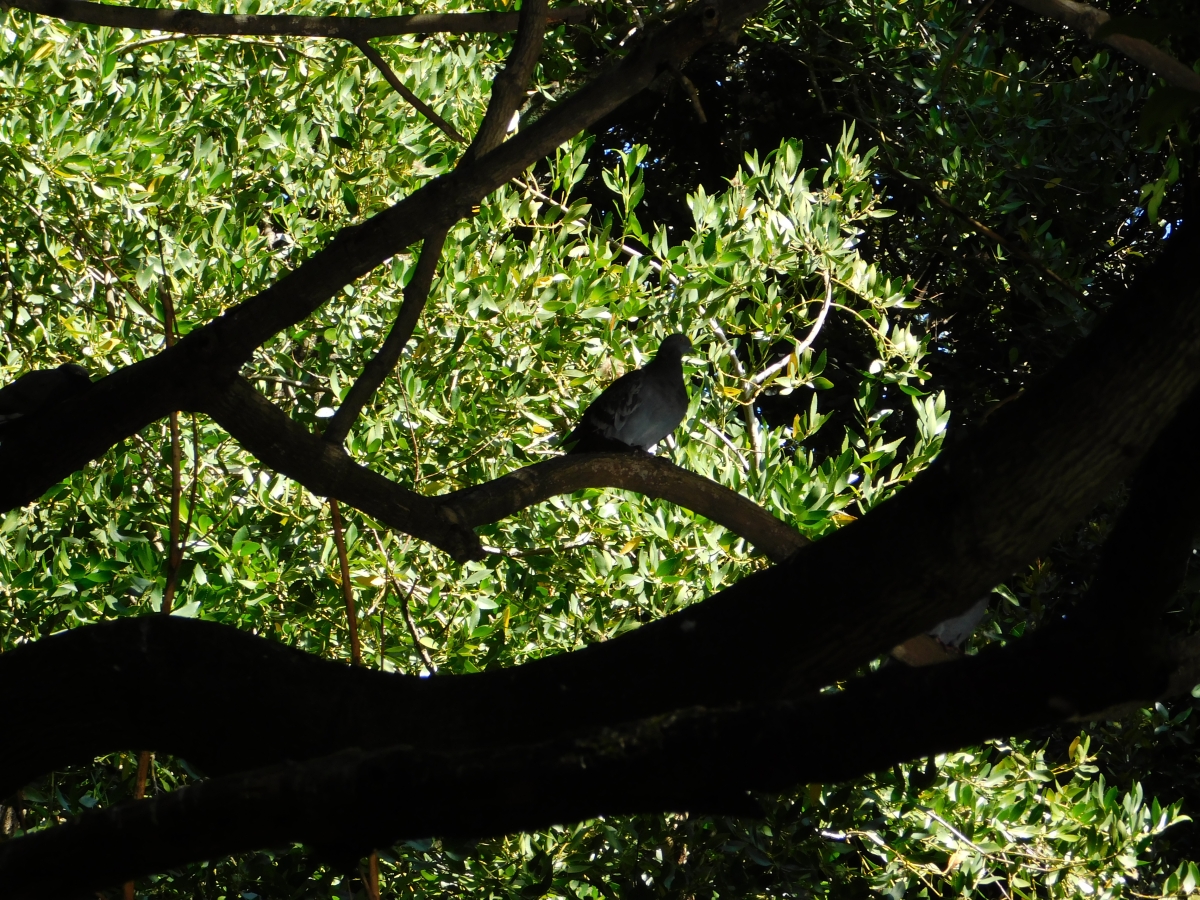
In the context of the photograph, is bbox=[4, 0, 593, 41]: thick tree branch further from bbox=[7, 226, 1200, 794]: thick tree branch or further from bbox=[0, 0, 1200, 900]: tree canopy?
bbox=[7, 226, 1200, 794]: thick tree branch

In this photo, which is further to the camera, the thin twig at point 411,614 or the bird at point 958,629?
the bird at point 958,629

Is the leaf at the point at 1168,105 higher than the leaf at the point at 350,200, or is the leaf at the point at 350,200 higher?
the leaf at the point at 350,200

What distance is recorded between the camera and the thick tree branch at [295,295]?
1.99 meters

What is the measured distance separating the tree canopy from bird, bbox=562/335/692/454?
0.10m

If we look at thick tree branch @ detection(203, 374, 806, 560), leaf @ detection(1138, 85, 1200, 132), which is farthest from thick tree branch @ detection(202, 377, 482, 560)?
leaf @ detection(1138, 85, 1200, 132)

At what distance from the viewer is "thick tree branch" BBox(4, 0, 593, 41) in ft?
7.55

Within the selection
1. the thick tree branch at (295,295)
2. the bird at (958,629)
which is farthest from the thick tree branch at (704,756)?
the bird at (958,629)

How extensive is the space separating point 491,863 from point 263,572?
0.90 meters

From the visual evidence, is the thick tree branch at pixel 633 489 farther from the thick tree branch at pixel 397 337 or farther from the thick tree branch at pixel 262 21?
the thick tree branch at pixel 262 21

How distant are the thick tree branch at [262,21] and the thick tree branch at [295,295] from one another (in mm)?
413

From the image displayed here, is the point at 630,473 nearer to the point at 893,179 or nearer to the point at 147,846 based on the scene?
the point at 147,846

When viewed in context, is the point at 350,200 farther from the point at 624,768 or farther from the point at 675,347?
the point at 624,768

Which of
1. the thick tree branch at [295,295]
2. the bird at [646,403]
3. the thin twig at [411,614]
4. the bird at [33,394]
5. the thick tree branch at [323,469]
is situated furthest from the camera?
the bird at [646,403]

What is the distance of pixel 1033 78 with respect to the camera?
4434 millimetres
